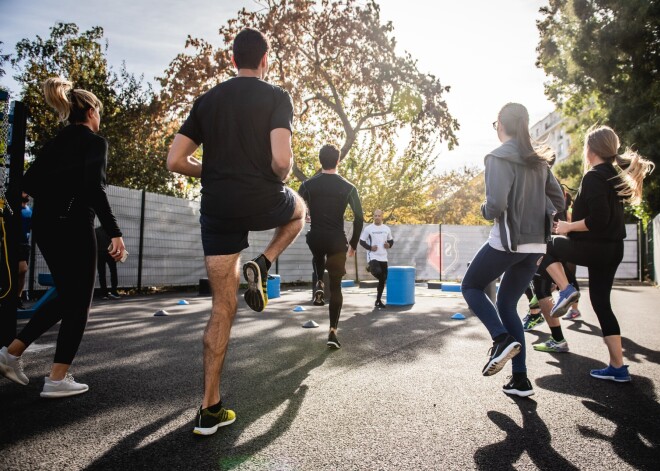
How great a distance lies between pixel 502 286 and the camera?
351 centimetres

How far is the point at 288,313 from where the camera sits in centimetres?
785

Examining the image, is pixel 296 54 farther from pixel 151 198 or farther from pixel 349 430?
pixel 349 430

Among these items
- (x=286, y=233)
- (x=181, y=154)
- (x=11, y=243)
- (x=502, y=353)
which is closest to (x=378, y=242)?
(x=502, y=353)

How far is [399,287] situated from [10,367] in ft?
24.2

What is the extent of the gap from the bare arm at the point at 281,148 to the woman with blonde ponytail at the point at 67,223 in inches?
55.1

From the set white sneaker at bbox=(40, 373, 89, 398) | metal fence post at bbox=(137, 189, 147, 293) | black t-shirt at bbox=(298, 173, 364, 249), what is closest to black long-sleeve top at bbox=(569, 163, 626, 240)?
black t-shirt at bbox=(298, 173, 364, 249)

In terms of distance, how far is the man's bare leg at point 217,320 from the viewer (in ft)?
8.23

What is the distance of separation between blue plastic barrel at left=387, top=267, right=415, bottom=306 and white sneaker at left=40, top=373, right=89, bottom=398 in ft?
23.4

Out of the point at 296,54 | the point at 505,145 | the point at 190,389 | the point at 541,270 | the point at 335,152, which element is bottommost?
the point at 190,389

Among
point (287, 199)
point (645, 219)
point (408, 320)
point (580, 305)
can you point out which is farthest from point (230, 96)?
point (645, 219)

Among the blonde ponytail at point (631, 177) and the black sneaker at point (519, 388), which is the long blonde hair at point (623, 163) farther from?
the black sneaker at point (519, 388)

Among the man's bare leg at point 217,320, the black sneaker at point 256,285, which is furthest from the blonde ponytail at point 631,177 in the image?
the man's bare leg at point 217,320

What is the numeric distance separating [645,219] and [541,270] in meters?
19.5

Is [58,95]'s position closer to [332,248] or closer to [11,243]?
[11,243]
